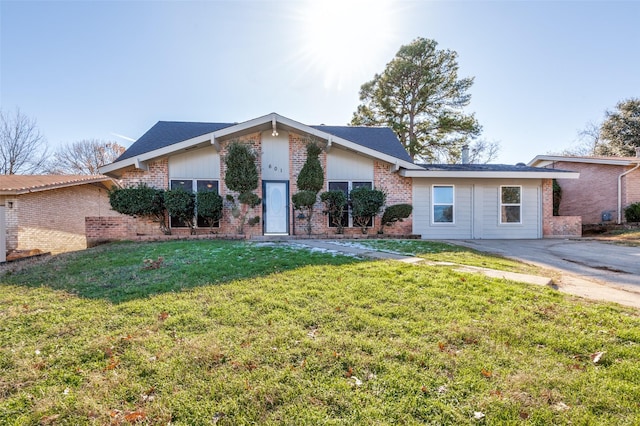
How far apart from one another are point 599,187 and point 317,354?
19.2m

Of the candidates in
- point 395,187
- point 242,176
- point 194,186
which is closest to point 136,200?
point 194,186

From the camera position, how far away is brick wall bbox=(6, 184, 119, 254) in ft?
37.2

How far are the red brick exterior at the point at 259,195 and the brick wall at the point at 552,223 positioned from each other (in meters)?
5.49

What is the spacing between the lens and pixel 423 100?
21.3 meters

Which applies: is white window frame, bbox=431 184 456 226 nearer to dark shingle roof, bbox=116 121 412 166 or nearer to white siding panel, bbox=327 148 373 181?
dark shingle roof, bbox=116 121 412 166

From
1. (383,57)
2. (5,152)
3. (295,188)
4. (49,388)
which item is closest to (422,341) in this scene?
(49,388)

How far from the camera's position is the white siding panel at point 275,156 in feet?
36.0

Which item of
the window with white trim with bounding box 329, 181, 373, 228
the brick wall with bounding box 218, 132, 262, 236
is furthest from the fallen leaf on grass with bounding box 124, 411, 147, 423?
the window with white trim with bounding box 329, 181, 373, 228

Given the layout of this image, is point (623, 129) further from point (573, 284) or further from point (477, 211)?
point (573, 284)

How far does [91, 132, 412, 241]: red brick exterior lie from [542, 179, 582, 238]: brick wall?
5489 mm

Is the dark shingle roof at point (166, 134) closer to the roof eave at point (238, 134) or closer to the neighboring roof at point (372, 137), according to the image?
the roof eave at point (238, 134)

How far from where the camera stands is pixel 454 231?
37.7 feet

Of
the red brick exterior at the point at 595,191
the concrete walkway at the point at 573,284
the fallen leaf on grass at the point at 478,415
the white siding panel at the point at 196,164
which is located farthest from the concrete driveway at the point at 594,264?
the white siding panel at the point at 196,164

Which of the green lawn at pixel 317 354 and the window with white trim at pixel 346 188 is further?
the window with white trim at pixel 346 188
